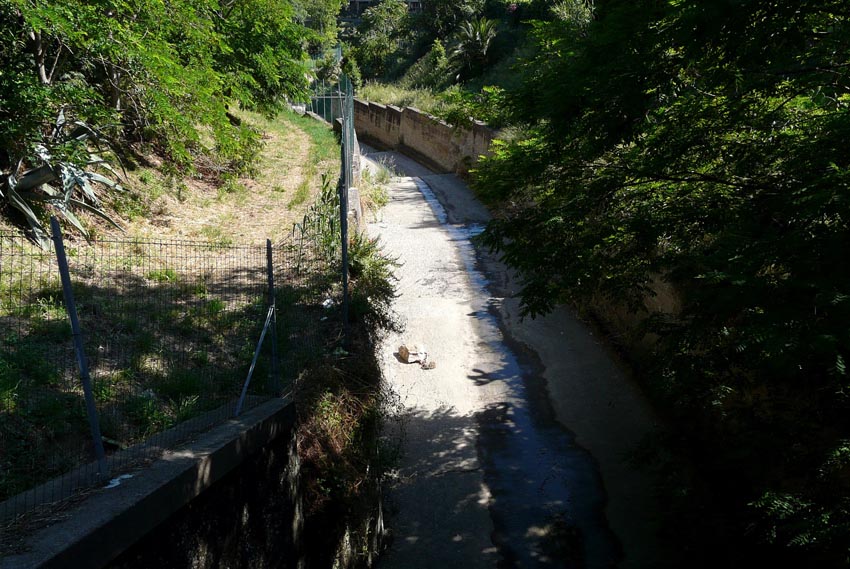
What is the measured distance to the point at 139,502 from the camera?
12.4 feet

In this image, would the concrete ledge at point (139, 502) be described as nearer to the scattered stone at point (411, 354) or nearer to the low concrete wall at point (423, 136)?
the scattered stone at point (411, 354)

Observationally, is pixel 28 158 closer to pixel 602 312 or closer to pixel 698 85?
pixel 698 85

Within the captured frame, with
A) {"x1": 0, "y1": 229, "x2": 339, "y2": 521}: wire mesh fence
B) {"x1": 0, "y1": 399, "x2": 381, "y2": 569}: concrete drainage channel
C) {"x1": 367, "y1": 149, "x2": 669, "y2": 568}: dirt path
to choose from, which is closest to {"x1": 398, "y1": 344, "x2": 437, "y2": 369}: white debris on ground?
{"x1": 367, "y1": 149, "x2": 669, "y2": 568}: dirt path

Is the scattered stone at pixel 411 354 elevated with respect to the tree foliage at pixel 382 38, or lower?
lower

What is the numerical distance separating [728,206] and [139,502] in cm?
513

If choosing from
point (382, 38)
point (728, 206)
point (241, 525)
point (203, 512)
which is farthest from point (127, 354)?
point (382, 38)

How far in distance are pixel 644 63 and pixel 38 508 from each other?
5024mm

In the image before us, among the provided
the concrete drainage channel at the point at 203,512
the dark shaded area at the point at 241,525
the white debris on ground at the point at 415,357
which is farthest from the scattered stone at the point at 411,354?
the dark shaded area at the point at 241,525

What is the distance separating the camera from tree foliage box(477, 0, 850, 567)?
4.55 metres

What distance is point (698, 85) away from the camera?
264 inches

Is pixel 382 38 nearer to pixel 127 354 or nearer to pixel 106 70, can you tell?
pixel 106 70

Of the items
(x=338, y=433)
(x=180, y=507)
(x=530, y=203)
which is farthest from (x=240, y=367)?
(x=530, y=203)

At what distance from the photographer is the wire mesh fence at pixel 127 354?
14.5ft

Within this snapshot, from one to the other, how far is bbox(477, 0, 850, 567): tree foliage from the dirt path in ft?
4.92
